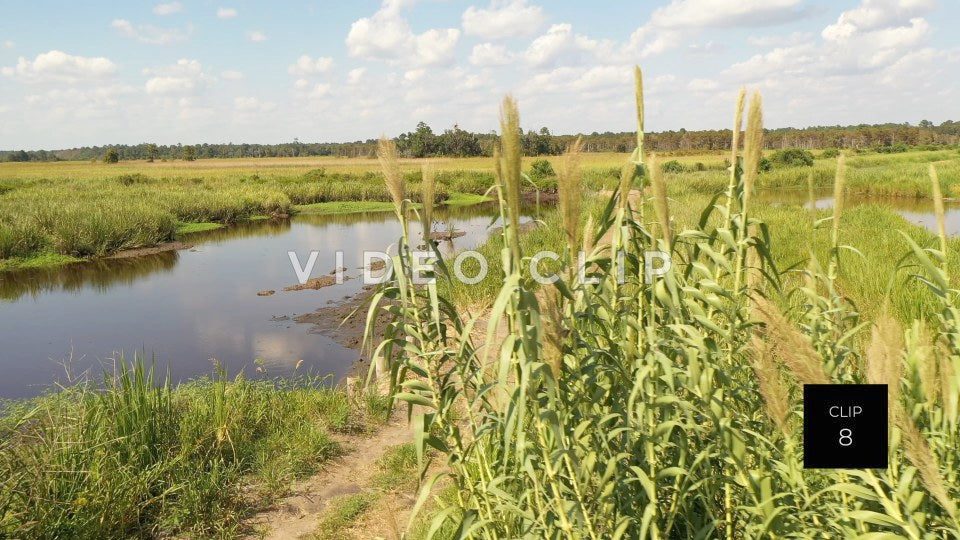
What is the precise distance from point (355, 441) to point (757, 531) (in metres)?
3.61

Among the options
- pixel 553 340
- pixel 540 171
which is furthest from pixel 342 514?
pixel 540 171

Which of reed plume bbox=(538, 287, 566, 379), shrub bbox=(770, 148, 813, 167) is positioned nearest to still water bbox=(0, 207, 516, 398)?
reed plume bbox=(538, 287, 566, 379)

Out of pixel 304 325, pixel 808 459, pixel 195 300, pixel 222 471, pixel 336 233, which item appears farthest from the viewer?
pixel 336 233

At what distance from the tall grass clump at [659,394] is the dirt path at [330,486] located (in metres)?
1.95

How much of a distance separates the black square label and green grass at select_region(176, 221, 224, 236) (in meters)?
20.6

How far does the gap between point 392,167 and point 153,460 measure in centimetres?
323

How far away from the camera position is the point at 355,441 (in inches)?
189

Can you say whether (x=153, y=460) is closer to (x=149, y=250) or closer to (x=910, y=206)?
(x=149, y=250)

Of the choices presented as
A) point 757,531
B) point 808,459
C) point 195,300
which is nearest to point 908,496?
point 808,459

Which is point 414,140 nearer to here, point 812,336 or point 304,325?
point 304,325

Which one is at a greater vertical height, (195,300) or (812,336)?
(812,336)

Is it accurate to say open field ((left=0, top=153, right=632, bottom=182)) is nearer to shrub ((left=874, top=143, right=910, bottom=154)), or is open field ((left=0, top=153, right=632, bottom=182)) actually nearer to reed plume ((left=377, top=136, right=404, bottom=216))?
shrub ((left=874, top=143, right=910, bottom=154))

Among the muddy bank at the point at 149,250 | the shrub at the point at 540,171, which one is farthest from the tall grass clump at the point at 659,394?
the shrub at the point at 540,171

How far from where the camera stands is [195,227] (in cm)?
2047
